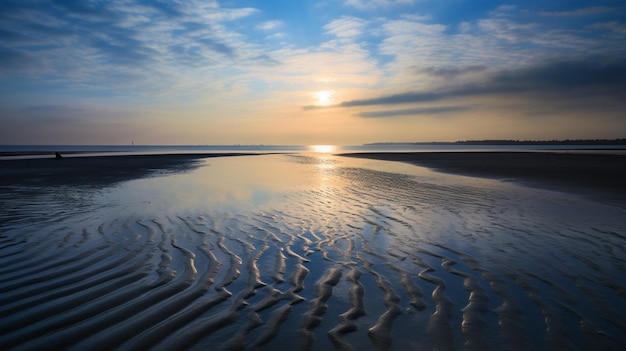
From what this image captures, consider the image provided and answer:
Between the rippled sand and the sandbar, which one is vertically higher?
the rippled sand

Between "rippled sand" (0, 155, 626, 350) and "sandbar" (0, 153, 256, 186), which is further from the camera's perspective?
"sandbar" (0, 153, 256, 186)

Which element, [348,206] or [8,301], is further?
[348,206]

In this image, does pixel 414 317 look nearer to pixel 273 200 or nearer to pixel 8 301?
pixel 8 301

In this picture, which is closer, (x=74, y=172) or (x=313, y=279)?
(x=313, y=279)

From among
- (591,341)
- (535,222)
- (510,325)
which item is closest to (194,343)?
(510,325)

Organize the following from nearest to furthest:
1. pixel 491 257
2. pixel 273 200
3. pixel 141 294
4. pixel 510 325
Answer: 1. pixel 510 325
2. pixel 141 294
3. pixel 491 257
4. pixel 273 200

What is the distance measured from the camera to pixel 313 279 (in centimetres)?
535

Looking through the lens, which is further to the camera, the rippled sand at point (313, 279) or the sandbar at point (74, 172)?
the sandbar at point (74, 172)

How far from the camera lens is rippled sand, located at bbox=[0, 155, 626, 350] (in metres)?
3.59

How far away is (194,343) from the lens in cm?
341

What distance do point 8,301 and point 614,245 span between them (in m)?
10.8

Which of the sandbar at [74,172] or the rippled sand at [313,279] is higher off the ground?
the rippled sand at [313,279]

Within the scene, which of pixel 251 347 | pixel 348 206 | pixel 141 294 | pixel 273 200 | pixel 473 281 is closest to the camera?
pixel 251 347

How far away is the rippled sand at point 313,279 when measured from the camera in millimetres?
3594
